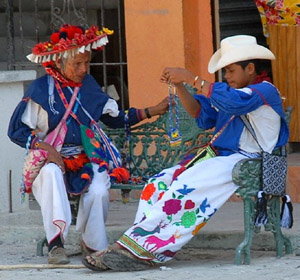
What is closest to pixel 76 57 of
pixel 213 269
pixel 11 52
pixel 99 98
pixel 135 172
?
pixel 99 98

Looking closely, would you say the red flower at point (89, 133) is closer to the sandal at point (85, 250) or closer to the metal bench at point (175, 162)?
the metal bench at point (175, 162)

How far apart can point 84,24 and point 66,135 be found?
287 cm

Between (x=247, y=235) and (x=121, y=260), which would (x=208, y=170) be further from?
(x=121, y=260)

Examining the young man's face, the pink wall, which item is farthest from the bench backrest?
the pink wall

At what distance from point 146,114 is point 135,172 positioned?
45cm

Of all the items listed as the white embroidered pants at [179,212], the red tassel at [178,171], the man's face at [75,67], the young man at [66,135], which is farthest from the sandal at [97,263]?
the man's face at [75,67]

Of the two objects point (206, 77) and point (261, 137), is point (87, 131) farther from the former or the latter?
point (206, 77)

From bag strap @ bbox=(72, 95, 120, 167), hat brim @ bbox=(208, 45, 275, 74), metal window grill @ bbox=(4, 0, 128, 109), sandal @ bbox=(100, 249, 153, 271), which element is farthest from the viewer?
metal window grill @ bbox=(4, 0, 128, 109)

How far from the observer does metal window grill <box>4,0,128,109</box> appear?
9836 millimetres

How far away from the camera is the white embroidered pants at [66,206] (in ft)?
22.6

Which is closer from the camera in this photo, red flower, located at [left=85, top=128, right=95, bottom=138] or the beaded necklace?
Answer: red flower, located at [left=85, top=128, right=95, bottom=138]

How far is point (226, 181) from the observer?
6672 millimetres

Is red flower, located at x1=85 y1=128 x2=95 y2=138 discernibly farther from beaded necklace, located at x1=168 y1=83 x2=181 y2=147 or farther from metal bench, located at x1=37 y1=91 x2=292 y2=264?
beaded necklace, located at x1=168 y1=83 x2=181 y2=147

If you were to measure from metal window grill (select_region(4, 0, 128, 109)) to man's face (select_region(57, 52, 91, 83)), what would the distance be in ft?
8.36
